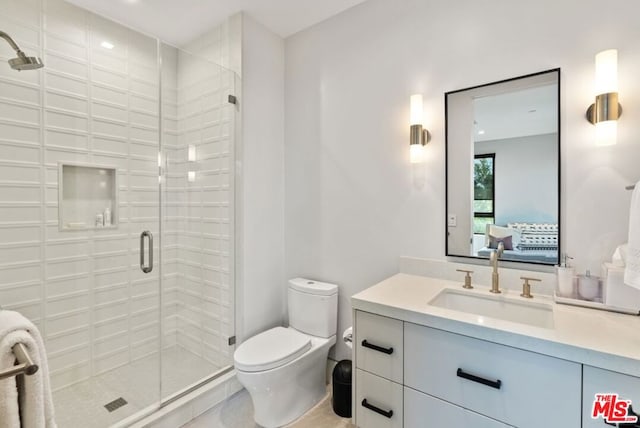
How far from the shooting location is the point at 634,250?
1054mm

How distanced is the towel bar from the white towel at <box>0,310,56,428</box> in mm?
15

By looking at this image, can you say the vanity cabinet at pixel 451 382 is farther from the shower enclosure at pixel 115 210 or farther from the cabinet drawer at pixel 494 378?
the shower enclosure at pixel 115 210

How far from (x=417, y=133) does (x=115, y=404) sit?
2531 mm

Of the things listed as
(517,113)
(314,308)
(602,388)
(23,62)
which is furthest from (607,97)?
(23,62)

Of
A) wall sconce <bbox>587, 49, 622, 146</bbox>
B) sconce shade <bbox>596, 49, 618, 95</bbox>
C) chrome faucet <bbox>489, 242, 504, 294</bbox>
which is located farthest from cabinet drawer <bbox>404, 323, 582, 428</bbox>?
sconce shade <bbox>596, 49, 618, 95</bbox>

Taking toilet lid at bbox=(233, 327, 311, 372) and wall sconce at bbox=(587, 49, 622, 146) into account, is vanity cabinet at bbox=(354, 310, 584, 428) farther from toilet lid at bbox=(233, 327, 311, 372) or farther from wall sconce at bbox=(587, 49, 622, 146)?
wall sconce at bbox=(587, 49, 622, 146)

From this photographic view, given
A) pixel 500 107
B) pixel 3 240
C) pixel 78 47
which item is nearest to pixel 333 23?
pixel 500 107

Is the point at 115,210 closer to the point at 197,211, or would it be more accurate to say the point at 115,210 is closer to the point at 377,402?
the point at 197,211

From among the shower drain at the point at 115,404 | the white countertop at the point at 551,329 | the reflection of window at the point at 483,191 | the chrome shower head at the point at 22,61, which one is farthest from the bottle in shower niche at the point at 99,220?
the reflection of window at the point at 483,191

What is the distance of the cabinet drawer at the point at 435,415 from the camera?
1129 millimetres

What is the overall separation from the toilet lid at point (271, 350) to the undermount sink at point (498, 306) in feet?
2.90

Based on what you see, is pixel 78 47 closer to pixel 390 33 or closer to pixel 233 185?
pixel 233 185

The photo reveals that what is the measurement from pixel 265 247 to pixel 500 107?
183 centimetres

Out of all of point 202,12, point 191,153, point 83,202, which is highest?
point 202,12
